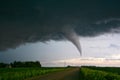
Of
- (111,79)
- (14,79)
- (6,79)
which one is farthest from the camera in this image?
(14,79)

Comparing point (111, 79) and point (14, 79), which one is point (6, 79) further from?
point (111, 79)

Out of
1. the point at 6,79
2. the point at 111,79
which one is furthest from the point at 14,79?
the point at 111,79

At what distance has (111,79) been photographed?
3738 cm

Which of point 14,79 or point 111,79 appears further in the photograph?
point 14,79

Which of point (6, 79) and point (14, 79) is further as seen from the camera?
point (14, 79)

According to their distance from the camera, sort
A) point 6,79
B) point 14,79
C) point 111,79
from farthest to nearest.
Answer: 1. point 14,79
2. point 6,79
3. point 111,79

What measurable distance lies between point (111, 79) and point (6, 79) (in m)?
21.1

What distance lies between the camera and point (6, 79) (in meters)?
52.2

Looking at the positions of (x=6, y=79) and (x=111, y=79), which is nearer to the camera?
(x=111, y=79)

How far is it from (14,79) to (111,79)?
2436cm

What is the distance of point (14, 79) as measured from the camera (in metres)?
56.9
